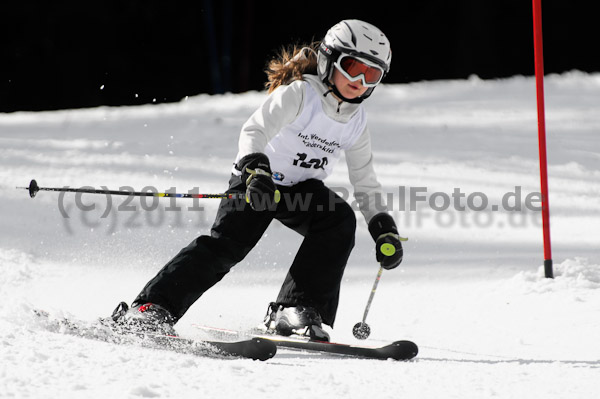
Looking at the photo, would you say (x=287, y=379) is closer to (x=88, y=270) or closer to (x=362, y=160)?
(x=362, y=160)

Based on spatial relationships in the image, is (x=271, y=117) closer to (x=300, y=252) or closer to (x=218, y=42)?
(x=300, y=252)

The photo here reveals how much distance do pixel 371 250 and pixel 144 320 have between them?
2.00m

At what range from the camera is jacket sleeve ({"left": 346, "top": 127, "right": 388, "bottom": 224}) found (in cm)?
298

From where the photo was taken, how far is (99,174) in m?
5.46

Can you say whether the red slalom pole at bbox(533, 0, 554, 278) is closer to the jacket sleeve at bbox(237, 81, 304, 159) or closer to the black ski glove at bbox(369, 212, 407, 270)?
the black ski glove at bbox(369, 212, 407, 270)

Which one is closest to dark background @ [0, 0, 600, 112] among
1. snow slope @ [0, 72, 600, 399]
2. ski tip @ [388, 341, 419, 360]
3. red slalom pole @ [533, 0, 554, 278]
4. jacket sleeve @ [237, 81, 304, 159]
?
Result: snow slope @ [0, 72, 600, 399]

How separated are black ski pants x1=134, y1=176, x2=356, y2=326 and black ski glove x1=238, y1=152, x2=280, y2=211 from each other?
0.27 meters

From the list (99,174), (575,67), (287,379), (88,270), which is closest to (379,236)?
(287,379)

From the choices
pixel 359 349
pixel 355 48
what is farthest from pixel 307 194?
pixel 359 349

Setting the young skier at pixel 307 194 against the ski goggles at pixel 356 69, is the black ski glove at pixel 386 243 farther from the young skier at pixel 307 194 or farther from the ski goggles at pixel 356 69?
the ski goggles at pixel 356 69

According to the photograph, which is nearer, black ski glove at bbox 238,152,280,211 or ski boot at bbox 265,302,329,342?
black ski glove at bbox 238,152,280,211

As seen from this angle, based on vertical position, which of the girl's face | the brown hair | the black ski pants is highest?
the brown hair

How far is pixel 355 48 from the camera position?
274cm

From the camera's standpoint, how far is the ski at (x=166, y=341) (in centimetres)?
223
